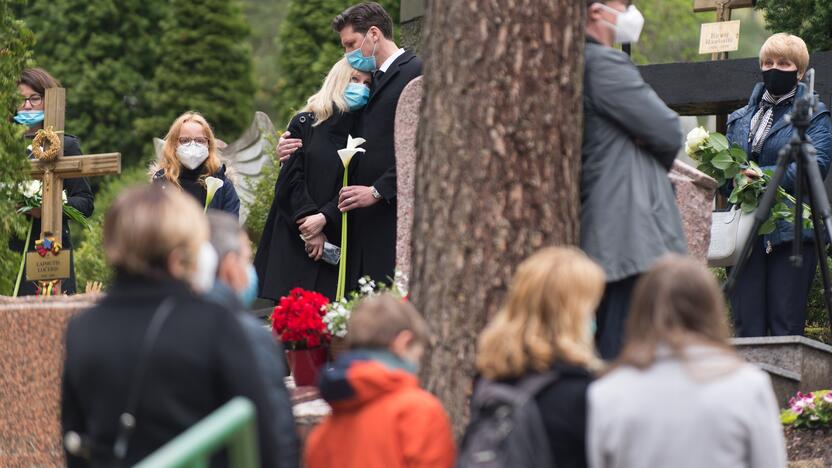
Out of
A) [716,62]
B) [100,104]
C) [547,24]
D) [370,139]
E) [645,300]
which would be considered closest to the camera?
[645,300]

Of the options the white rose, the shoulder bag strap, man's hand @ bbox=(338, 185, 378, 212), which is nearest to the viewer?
the shoulder bag strap

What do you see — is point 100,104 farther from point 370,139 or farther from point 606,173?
point 606,173

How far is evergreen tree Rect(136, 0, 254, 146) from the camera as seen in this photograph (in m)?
25.9

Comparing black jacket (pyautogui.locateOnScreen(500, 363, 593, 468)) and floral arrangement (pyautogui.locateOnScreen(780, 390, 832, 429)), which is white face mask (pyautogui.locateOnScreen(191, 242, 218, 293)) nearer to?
black jacket (pyautogui.locateOnScreen(500, 363, 593, 468))

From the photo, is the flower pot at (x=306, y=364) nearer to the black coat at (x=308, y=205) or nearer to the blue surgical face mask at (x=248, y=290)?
the black coat at (x=308, y=205)

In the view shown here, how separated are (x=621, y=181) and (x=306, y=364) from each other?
1.60m

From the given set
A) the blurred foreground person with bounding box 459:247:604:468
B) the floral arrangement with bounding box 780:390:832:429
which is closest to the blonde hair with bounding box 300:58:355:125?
the floral arrangement with bounding box 780:390:832:429

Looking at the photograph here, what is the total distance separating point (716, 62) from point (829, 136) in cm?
229

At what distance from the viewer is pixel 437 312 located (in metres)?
5.41

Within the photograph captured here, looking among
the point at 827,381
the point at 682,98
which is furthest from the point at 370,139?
the point at 682,98

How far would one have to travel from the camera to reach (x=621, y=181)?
5590mm

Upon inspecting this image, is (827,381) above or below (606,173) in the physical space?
below

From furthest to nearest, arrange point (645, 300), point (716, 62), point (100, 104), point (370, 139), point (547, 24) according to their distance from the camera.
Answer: point (100, 104), point (716, 62), point (370, 139), point (547, 24), point (645, 300)

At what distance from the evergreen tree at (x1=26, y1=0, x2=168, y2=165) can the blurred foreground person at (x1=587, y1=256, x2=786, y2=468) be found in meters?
22.4
